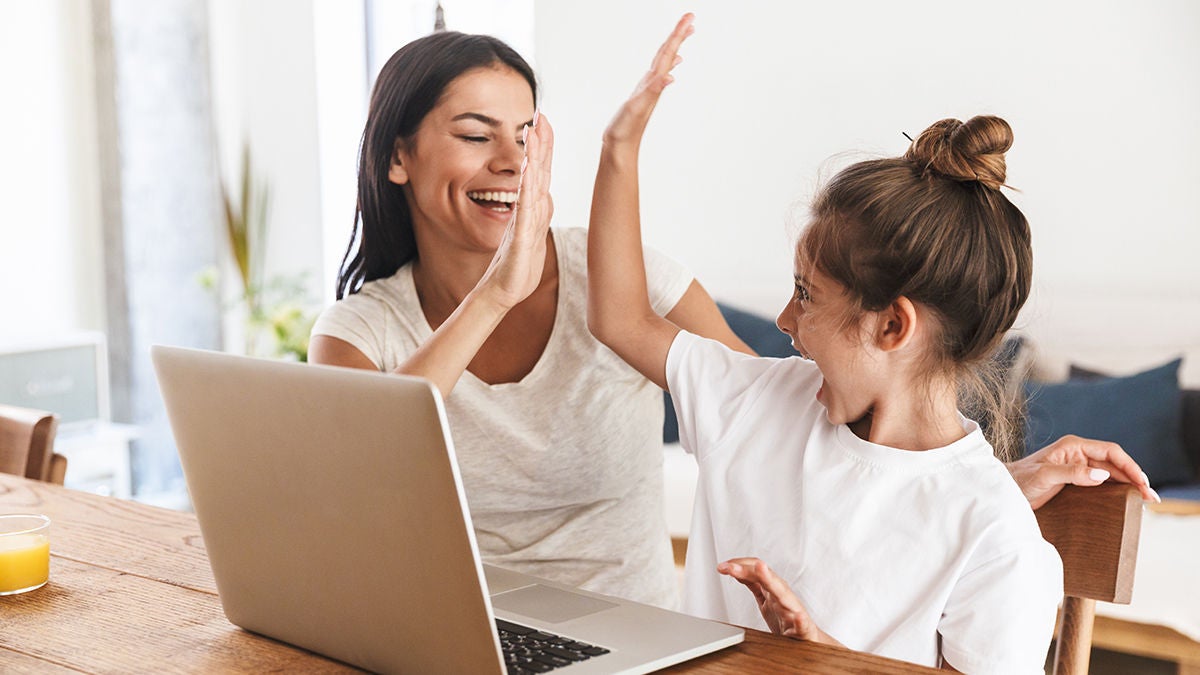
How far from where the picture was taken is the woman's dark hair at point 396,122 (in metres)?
1.51

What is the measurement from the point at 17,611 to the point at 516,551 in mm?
605

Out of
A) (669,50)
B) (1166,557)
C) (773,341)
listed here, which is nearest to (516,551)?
(669,50)

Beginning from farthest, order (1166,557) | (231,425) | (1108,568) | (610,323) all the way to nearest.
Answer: (1166,557) < (610,323) < (1108,568) < (231,425)

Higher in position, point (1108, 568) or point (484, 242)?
point (484, 242)

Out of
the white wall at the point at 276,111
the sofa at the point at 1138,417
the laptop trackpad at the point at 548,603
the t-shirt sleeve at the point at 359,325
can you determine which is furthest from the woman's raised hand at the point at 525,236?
the white wall at the point at 276,111

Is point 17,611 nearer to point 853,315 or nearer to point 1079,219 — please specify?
point 853,315

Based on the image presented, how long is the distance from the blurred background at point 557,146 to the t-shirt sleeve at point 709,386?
7.22ft

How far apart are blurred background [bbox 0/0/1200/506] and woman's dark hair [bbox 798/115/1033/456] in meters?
2.24

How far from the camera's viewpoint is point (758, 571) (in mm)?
919

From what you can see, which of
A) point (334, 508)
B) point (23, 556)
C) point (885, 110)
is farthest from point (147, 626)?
point (885, 110)

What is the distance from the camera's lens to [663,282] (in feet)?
4.91

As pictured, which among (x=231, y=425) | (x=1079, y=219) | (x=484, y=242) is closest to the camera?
(x=231, y=425)

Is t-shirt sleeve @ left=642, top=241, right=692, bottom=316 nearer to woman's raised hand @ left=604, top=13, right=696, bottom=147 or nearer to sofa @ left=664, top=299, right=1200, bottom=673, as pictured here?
woman's raised hand @ left=604, top=13, right=696, bottom=147

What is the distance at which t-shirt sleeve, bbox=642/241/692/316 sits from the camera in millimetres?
1492
